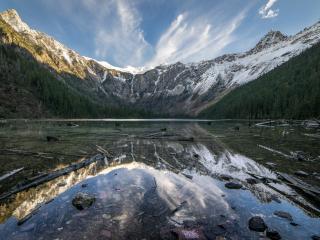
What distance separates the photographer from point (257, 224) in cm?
920

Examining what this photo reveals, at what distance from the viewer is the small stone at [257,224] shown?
9.01 m

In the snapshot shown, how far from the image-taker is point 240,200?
12.2 m

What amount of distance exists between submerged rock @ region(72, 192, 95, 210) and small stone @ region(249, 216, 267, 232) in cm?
709

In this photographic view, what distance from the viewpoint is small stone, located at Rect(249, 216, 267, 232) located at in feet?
29.6

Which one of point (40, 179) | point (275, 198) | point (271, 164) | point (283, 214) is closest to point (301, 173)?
point (271, 164)

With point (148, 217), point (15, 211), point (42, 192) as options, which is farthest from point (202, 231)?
point (42, 192)

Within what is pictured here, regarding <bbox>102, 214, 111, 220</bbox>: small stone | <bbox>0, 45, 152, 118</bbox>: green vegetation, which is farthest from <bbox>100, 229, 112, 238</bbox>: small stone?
<bbox>0, 45, 152, 118</bbox>: green vegetation

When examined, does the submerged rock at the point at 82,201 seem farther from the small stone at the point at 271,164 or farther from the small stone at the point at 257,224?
the small stone at the point at 271,164

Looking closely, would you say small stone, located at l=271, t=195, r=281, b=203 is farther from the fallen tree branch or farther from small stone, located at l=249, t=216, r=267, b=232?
the fallen tree branch

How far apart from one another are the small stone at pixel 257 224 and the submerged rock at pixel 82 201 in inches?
279

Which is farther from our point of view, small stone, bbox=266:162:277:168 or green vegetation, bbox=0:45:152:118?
green vegetation, bbox=0:45:152:118

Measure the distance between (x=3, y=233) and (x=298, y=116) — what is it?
12682 cm

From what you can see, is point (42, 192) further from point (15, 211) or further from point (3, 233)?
point (3, 233)

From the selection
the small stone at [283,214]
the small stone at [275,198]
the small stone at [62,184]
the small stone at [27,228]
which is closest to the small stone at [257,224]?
the small stone at [283,214]
